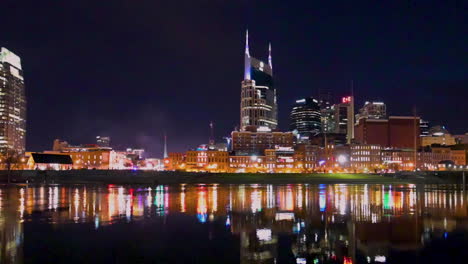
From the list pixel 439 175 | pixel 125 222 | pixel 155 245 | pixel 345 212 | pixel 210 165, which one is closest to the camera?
pixel 155 245

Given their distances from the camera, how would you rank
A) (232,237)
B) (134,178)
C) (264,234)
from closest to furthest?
(232,237) < (264,234) < (134,178)

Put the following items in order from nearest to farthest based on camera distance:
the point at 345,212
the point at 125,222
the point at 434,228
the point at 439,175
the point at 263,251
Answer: the point at 263,251 → the point at 434,228 → the point at 125,222 → the point at 345,212 → the point at 439,175

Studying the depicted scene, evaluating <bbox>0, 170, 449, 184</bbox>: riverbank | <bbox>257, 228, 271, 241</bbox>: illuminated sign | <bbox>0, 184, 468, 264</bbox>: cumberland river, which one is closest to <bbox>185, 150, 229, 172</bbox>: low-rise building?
<bbox>0, 170, 449, 184</bbox>: riverbank

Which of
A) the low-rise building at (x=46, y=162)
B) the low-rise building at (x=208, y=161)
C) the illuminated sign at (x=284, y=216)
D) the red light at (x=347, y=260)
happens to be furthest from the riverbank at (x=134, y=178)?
the red light at (x=347, y=260)

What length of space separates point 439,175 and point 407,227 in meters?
138

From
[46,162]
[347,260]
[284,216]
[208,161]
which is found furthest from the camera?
[208,161]

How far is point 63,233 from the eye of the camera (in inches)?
864

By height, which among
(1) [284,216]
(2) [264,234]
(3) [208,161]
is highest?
(3) [208,161]

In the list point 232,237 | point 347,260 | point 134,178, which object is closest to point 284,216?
point 232,237

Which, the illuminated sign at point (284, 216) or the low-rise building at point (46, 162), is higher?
the low-rise building at point (46, 162)

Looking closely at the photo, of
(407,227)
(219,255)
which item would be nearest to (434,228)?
(407,227)

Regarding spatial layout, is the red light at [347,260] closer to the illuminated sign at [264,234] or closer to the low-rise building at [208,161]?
the illuminated sign at [264,234]

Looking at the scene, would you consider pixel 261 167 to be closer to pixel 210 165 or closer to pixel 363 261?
pixel 210 165

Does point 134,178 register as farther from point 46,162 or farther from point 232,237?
point 232,237
